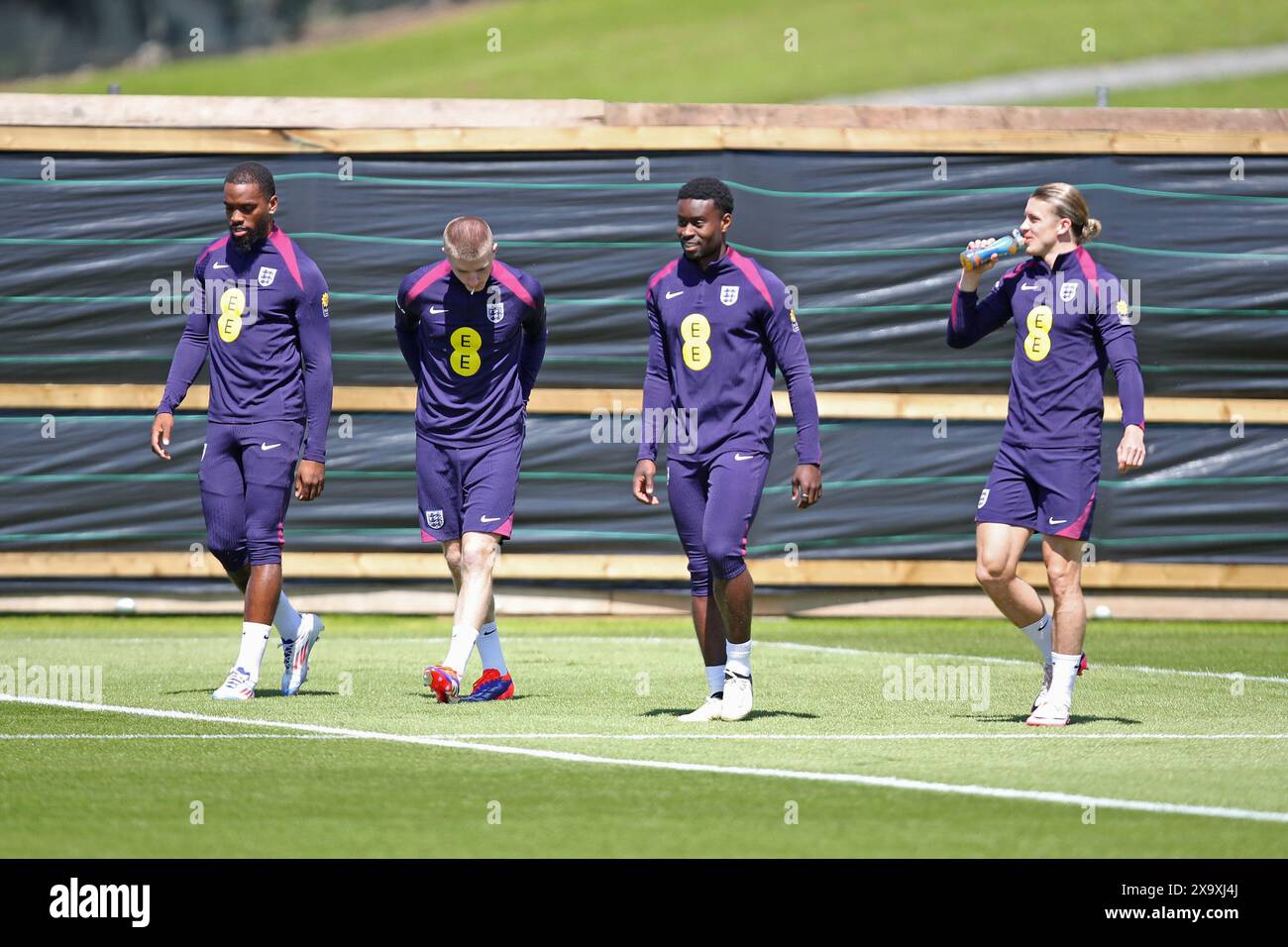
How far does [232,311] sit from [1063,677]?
424 cm

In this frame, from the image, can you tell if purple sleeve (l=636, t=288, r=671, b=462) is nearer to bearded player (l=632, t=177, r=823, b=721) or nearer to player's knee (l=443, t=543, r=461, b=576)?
bearded player (l=632, t=177, r=823, b=721)

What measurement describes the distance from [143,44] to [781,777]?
55.3m

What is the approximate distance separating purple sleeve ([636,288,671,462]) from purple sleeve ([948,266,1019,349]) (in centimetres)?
130

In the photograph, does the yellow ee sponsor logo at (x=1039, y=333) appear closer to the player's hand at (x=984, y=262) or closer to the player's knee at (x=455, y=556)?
the player's hand at (x=984, y=262)

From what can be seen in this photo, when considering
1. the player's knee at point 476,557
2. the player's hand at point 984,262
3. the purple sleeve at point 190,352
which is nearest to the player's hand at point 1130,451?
the player's hand at point 984,262

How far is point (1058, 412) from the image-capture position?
873cm

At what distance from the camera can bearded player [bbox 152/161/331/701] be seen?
9539 mm

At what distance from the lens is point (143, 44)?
58625 mm

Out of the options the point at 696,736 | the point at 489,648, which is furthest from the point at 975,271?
the point at 489,648

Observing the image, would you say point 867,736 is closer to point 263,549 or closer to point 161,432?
point 263,549

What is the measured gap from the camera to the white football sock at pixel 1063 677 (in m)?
8.76

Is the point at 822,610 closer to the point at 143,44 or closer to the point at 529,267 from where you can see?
the point at 529,267

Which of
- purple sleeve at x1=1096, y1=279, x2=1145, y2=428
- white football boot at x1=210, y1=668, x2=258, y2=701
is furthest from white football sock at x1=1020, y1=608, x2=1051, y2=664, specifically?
white football boot at x1=210, y1=668, x2=258, y2=701
